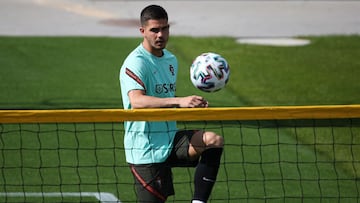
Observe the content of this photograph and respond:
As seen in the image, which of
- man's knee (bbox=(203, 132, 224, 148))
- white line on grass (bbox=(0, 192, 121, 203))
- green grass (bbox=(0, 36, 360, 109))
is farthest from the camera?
green grass (bbox=(0, 36, 360, 109))

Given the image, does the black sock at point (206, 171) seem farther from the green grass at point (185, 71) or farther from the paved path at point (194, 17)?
the paved path at point (194, 17)

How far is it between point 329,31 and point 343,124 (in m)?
9.06

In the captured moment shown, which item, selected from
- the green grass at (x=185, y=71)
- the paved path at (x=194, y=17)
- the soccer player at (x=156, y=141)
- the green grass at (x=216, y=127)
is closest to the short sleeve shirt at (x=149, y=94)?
the soccer player at (x=156, y=141)

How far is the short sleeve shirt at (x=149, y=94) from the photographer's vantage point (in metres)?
8.06

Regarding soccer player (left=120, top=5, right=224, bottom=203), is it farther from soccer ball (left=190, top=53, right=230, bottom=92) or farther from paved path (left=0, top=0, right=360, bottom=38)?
paved path (left=0, top=0, right=360, bottom=38)

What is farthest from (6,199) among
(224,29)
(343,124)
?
(224,29)

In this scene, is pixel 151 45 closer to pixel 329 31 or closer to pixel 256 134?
pixel 256 134

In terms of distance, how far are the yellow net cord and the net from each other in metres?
1.60

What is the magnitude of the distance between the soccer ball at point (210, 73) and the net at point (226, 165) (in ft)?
5.85

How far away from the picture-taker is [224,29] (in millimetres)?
22812

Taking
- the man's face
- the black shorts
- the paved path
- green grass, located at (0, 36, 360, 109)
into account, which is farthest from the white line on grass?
the paved path

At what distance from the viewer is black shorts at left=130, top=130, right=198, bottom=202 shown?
8.13m

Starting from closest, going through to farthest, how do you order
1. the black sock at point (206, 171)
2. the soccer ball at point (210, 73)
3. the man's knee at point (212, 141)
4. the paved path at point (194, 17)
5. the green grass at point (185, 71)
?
the man's knee at point (212, 141) → the black sock at point (206, 171) → the soccer ball at point (210, 73) → the green grass at point (185, 71) → the paved path at point (194, 17)

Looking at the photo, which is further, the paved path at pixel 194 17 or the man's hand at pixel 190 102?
the paved path at pixel 194 17
